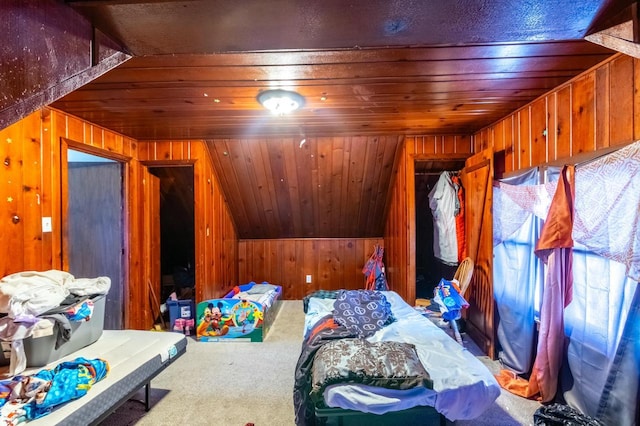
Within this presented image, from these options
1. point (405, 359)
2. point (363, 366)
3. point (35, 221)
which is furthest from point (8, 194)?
point (405, 359)

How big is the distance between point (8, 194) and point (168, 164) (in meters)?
1.53

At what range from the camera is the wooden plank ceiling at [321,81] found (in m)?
0.88

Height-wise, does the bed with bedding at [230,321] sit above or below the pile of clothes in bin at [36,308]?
below

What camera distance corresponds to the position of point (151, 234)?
137 inches

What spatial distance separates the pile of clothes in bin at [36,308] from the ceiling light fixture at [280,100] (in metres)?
1.86

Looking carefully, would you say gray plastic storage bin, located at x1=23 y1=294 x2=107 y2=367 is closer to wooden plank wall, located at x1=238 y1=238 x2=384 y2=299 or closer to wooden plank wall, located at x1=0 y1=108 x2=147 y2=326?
wooden plank wall, located at x1=0 y1=108 x2=147 y2=326

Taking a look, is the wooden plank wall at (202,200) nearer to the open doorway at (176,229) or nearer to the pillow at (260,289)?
the open doorway at (176,229)

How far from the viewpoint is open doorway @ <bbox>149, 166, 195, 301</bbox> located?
3861 mm

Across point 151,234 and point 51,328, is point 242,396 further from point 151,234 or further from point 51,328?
point 151,234

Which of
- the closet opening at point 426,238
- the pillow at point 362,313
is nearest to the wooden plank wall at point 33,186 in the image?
the pillow at point 362,313

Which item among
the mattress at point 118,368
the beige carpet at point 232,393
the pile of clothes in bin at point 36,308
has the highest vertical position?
the pile of clothes in bin at point 36,308

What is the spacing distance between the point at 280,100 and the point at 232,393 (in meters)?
2.19

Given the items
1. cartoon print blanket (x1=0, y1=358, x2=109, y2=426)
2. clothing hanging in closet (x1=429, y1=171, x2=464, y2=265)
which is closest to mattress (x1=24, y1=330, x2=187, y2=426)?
cartoon print blanket (x1=0, y1=358, x2=109, y2=426)

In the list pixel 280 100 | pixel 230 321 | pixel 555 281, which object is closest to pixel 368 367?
pixel 555 281
